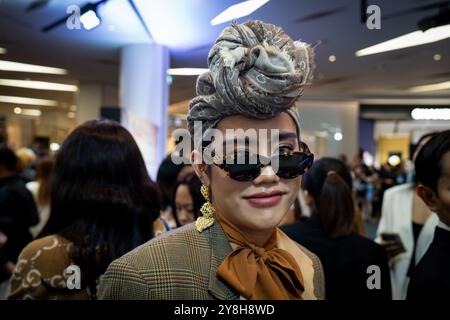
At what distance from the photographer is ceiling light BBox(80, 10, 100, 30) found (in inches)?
41.9

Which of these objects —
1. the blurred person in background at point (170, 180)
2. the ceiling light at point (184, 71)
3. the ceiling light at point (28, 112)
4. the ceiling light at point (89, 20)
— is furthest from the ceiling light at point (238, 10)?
the ceiling light at point (28, 112)

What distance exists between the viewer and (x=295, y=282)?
831 millimetres

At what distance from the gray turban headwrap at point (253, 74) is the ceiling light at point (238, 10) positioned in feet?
0.70

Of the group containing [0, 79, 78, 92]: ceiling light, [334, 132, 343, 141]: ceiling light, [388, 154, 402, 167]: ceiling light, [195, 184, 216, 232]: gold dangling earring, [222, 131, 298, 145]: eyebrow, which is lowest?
[195, 184, 216, 232]: gold dangling earring

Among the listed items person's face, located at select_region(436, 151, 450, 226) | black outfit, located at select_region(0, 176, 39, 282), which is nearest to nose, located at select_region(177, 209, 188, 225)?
black outfit, located at select_region(0, 176, 39, 282)

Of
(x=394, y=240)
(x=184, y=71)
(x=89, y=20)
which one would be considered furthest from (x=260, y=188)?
(x=394, y=240)

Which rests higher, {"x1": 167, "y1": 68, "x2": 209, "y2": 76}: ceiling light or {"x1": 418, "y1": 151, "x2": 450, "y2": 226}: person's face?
{"x1": 167, "y1": 68, "x2": 209, "y2": 76}: ceiling light

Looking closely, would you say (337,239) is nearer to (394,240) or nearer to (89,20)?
(394,240)

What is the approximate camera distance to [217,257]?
2.68ft

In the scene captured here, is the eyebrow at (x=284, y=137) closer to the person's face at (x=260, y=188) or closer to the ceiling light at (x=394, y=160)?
the person's face at (x=260, y=188)

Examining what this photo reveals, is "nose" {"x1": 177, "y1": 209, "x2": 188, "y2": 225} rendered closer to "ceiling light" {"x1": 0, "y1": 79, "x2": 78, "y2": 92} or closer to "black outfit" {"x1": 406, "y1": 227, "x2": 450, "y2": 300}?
"ceiling light" {"x1": 0, "y1": 79, "x2": 78, "y2": 92}

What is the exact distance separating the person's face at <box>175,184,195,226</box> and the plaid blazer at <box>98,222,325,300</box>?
0.54 metres
